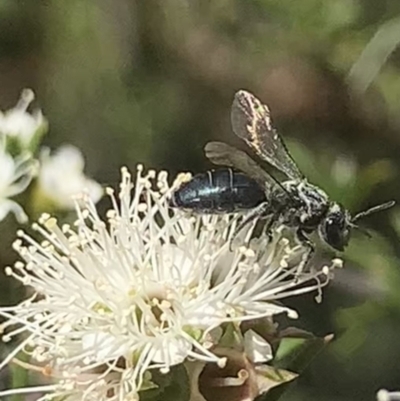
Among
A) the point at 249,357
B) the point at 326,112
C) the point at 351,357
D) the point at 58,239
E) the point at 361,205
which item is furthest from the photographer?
the point at 326,112

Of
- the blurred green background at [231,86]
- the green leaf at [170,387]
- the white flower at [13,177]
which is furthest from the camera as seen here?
the blurred green background at [231,86]

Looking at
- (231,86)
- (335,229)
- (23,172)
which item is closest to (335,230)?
(335,229)

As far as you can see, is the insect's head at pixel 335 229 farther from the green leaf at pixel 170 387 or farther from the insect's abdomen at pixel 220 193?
the green leaf at pixel 170 387

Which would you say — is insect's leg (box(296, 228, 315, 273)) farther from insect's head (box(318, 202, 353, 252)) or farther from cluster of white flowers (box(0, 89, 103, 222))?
cluster of white flowers (box(0, 89, 103, 222))

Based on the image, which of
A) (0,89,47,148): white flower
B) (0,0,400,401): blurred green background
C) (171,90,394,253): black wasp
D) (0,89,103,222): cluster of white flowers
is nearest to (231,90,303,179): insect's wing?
(171,90,394,253): black wasp

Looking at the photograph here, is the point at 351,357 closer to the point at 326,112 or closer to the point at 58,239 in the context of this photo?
the point at 326,112

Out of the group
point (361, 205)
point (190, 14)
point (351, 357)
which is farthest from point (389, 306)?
point (190, 14)

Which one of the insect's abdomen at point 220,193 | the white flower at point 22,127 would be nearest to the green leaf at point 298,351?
the insect's abdomen at point 220,193

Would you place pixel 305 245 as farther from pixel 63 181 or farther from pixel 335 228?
pixel 63 181
